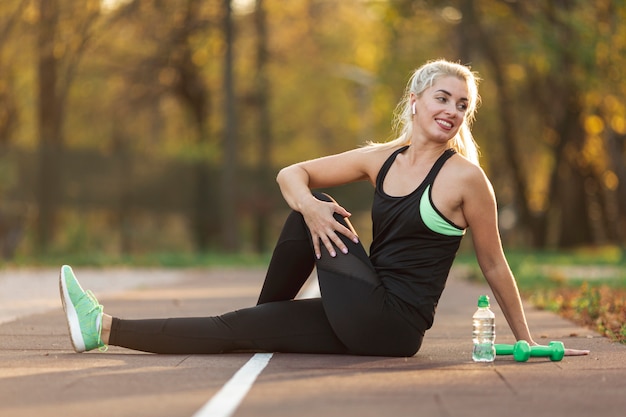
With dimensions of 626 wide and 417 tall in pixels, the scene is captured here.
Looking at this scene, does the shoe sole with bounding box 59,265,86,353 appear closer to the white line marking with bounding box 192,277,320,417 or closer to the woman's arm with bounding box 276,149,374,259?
the white line marking with bounding box 192,277,320,417

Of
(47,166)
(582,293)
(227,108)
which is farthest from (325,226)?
(227,108)

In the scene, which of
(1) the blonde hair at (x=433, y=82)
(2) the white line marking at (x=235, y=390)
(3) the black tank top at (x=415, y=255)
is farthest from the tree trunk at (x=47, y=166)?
(3) the black tank top at (x=415, y=255)

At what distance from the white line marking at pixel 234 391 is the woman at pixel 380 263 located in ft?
1.10

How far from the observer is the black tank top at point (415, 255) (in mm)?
7941

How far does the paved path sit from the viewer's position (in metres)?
6.13

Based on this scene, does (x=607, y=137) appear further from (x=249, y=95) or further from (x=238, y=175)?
(x=249, y=95)

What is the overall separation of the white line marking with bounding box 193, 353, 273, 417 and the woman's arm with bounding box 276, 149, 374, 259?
739mm

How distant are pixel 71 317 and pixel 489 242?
2.50 m

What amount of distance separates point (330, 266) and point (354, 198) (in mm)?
30177

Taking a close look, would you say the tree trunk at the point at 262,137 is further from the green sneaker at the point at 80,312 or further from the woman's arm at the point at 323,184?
the green sneaker at the point at 80,312

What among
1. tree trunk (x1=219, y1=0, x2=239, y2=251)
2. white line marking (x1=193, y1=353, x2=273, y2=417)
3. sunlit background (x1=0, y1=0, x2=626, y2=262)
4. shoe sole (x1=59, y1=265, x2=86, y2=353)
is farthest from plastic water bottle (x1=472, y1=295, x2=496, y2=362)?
tree trunk (x1=219, y1=0, x2=239, y2=251)

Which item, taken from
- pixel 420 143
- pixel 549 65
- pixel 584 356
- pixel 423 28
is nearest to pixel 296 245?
pixel 420 143

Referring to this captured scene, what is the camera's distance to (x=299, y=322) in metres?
8.16

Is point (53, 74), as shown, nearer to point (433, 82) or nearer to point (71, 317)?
point (71, 317)
